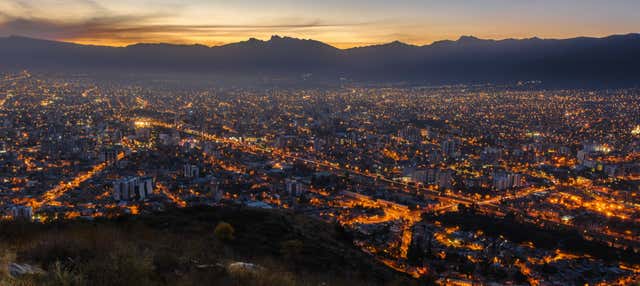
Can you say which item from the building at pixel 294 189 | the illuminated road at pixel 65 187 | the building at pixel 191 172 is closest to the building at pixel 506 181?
the building at pixel 294 189

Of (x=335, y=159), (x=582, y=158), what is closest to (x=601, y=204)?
(x=582, y=158)

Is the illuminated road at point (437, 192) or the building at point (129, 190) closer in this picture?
the illuminated road at point (437, 192)

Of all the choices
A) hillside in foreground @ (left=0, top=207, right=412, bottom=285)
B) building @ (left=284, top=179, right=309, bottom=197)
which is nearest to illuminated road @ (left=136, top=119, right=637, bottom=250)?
Result: building @ (left=284, top=179, right=309, bottom=197)

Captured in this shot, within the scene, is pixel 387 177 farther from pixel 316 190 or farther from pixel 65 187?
pixel 65 187

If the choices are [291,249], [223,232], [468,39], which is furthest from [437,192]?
[468,39]

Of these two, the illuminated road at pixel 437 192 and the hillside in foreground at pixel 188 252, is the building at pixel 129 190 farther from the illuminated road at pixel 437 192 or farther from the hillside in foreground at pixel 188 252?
the illuminated road at pixel 437 192

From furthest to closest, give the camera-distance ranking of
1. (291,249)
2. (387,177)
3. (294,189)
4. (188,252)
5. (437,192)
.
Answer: (387,177), (437,192), (294,189), (291,249), (188,252)

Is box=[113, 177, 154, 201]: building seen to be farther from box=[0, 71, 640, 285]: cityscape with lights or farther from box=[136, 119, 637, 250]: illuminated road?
box=[136, 119, 637, 250]: illuminated road
